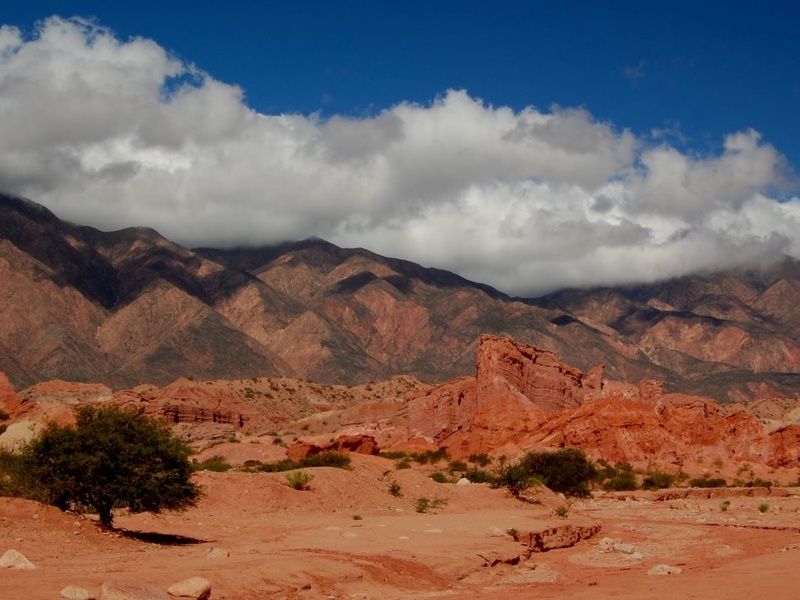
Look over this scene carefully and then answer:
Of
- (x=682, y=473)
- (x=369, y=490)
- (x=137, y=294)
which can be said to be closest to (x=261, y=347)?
(x=137, y=294)

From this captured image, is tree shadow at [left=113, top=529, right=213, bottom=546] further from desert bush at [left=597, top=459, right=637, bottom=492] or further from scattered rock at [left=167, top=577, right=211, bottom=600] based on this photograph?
desert bush at [left=597, top=459, right=637, bottom=492]

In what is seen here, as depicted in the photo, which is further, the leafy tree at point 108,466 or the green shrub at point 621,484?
the green shrub at point 621,484

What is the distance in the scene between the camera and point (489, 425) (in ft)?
216

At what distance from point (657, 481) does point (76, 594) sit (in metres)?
44.3

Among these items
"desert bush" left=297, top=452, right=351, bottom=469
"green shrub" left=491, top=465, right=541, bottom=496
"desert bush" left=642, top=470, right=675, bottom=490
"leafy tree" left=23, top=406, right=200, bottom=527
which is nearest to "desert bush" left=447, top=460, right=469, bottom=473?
"desert bush" left=642, top=470, right=675, bottom=490

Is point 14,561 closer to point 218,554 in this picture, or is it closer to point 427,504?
point 218,554

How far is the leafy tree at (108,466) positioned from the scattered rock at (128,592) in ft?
27.1

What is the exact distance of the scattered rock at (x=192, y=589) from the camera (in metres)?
14.6

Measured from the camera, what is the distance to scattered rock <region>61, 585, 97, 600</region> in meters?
13.4

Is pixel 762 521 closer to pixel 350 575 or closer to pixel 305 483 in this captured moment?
pixel 305 483

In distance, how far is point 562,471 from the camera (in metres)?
46.9

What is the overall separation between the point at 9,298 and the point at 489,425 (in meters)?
133

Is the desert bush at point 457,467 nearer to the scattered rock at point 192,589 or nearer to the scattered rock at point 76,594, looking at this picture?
the scattered rock at point 192,589

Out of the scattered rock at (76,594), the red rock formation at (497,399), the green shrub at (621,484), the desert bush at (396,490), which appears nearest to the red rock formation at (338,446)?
the red rock formation at (497,399)
